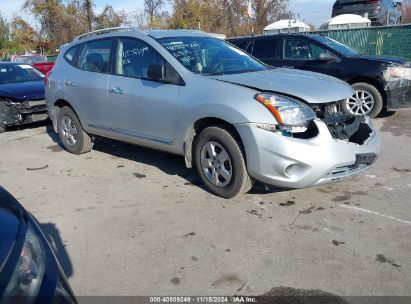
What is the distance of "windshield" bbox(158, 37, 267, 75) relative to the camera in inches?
181

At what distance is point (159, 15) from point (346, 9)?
28.4 m

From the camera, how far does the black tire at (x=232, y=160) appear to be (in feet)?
13.0

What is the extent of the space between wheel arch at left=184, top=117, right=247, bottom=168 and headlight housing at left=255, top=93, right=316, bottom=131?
16.9 inches

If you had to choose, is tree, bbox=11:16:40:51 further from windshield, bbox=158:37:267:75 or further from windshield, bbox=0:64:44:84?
windshield, bbox=158:37:267:75

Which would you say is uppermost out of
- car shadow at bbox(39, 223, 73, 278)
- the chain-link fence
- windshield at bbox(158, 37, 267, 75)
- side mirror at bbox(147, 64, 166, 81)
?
the chain-link fence

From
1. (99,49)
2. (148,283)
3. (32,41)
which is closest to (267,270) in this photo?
(148,283)

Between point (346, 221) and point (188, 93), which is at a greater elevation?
point (188, 93)

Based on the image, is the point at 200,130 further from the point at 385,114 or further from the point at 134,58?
the point at 385,114

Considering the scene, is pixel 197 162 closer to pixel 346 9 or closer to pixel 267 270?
Result: pixel 267 270

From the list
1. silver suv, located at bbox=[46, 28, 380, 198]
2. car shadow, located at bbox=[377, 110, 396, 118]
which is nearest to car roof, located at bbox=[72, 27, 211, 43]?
silver suv, located at bbox=[46, 28, 380, 198]

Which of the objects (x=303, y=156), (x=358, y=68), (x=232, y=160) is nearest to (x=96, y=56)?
(x=232, y=160)

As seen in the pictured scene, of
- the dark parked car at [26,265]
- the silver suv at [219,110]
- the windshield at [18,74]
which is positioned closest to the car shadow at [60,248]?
the dark parked car at [26,265]

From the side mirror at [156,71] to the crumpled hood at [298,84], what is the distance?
575mm

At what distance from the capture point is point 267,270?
3004mm
